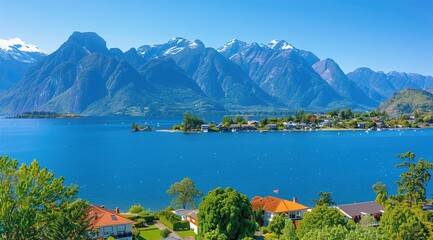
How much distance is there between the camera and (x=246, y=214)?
101 ft

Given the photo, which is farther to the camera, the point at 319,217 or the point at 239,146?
the point at 239,146

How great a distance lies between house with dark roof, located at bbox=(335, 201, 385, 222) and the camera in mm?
41938

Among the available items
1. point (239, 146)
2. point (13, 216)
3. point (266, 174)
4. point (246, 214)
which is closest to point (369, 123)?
point (239, 146)

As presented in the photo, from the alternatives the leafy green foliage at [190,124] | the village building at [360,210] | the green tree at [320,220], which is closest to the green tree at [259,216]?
the village building at [360,210]

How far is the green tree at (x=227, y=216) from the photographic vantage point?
29.7 metres

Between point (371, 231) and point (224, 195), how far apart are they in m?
12.5

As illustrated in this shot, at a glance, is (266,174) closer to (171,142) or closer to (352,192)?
(352,192)

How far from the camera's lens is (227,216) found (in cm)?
2975

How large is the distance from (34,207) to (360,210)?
112ft

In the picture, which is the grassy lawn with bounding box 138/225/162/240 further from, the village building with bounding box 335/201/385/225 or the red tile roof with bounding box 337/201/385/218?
the red tile roof with bounding box 337/201/385/218

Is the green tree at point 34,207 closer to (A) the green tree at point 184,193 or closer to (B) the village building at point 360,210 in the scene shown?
(B) the village building at point 360,210

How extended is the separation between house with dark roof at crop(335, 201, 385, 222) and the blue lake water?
11.1 m

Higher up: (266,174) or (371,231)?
(371,231)

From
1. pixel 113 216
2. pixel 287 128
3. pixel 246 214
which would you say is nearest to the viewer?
pixel 246 214
